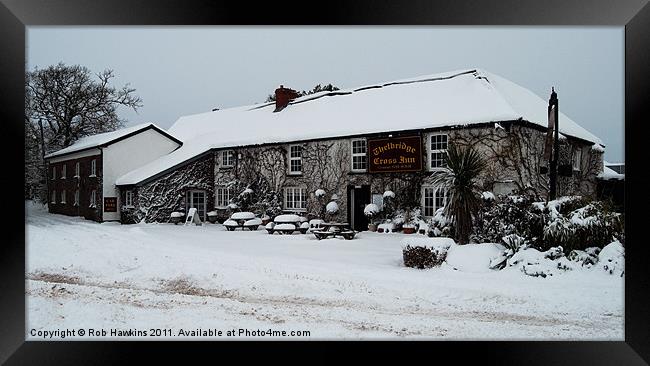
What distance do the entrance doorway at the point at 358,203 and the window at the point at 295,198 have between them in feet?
2.90

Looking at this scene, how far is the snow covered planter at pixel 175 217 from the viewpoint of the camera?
7.43 meters

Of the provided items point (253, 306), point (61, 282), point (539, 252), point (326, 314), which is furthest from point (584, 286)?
point (61, 282)

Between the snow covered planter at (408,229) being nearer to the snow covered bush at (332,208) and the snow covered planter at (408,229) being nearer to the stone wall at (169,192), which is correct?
the snow covered bush at (332,208)

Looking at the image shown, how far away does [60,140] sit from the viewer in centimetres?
601

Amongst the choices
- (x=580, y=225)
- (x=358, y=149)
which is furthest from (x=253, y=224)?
(x=580, y=225)

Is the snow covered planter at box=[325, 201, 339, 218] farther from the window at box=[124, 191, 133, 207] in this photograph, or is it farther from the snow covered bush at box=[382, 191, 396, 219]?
the window at box=[124, 191, 133, 207]

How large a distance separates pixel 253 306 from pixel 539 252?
3.48 m

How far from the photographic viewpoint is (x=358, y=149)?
9.73 meters

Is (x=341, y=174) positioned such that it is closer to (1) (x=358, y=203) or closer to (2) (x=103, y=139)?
(1) (x=358, y=203)

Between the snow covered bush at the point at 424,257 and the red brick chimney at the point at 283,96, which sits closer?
the snow covered bush at the point at 424,257

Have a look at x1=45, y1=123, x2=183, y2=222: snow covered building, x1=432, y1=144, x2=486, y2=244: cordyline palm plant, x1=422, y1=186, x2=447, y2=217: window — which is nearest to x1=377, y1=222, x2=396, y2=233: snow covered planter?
x1=422, y1=186, x2=447, y2=217: window

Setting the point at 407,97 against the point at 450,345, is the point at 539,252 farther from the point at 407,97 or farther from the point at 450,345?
the point at 407,97

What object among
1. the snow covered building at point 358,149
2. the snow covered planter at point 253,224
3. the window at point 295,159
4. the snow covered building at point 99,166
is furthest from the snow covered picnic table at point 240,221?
the window at point 295,159

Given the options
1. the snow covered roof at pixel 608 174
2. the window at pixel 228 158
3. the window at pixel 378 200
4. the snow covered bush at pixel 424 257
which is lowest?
the snow covered bush at pixel 424 257
